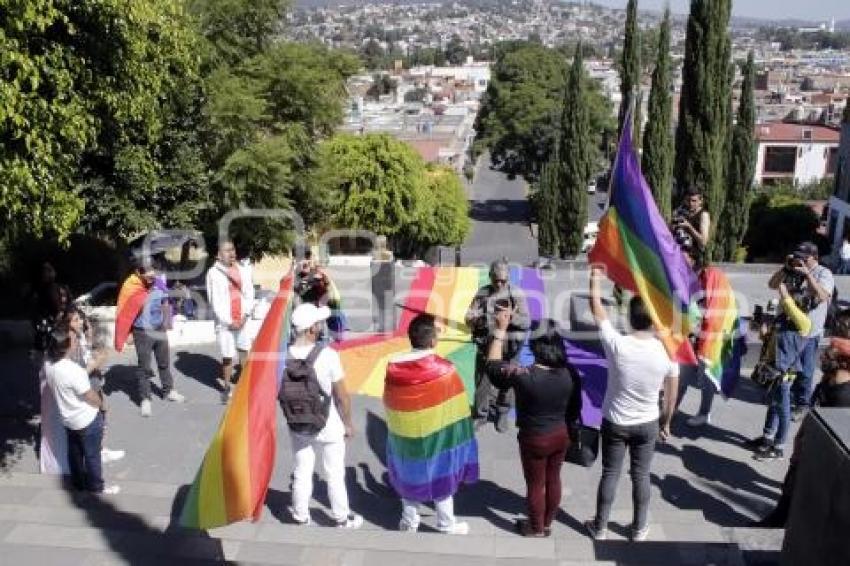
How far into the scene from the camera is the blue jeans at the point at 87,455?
243 inches

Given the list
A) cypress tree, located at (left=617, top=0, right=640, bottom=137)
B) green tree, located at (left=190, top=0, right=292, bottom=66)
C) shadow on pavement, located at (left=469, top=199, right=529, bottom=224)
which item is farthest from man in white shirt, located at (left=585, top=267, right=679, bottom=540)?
shadow on pavement, located at (left=469, top=199, right=529, bottom=224)

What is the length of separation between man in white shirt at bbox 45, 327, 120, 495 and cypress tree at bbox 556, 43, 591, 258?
89.9 feet

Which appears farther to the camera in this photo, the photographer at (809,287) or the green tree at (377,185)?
the green tree at (377,185)

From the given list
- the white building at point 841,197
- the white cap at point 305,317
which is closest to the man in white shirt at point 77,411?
the white cap at point 305,317

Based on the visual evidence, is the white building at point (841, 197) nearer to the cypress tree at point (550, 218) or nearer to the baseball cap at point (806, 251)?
the cypress tree at point (550, 218)

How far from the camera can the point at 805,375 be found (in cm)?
704

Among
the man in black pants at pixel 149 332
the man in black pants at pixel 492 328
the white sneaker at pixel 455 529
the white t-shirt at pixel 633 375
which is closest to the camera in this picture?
the white t-shirt at pixel 633 375

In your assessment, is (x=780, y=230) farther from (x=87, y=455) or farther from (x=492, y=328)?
(x=87, y=455)

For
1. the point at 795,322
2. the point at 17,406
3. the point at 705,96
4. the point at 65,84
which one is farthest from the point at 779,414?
the point at 705,96

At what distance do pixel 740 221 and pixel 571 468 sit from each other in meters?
21.9

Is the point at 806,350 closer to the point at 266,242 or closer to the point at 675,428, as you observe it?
the point at 675,428

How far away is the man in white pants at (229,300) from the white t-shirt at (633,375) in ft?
13.4

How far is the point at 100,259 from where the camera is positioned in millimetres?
14445

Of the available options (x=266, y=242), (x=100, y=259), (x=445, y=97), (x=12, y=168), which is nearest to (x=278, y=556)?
(x=12, y=168)
